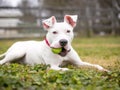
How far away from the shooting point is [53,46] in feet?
19.0

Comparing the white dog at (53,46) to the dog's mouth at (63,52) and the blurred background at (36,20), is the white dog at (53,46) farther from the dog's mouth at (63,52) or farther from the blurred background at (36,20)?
the blurred background at (36,20)

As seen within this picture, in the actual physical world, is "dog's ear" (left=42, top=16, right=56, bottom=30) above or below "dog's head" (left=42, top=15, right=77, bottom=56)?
above

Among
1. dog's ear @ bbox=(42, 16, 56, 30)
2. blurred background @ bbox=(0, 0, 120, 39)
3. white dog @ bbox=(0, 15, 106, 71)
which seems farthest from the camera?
blurred background @ bbox=(0, 0, 120, 39)

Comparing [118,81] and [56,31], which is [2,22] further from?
[118,81]

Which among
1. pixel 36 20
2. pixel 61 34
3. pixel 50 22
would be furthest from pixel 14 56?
pixel 36 20

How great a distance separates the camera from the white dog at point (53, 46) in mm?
5773

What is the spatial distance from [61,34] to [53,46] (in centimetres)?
21

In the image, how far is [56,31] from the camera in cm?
582

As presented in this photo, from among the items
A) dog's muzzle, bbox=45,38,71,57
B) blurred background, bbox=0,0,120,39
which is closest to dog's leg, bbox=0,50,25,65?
dog's muzzle, bbox=45,38,71,57

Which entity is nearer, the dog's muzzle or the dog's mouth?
the dog's muzzle

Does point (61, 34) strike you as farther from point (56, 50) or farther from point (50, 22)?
point (50, 22)

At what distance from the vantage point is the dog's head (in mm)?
5684

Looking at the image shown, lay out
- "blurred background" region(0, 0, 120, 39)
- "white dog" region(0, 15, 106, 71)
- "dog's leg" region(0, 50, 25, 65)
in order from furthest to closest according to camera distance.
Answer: "blurred background" region(0, 0, 120, 39), "dog's leg" region(0, 50, 25, 65), "white dog" region(0, 15, 106, 71)

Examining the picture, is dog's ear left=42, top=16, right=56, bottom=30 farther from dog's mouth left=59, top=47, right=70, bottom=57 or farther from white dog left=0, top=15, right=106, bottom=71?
dog's mouth left=59, top=47, right=70, bottom=57
